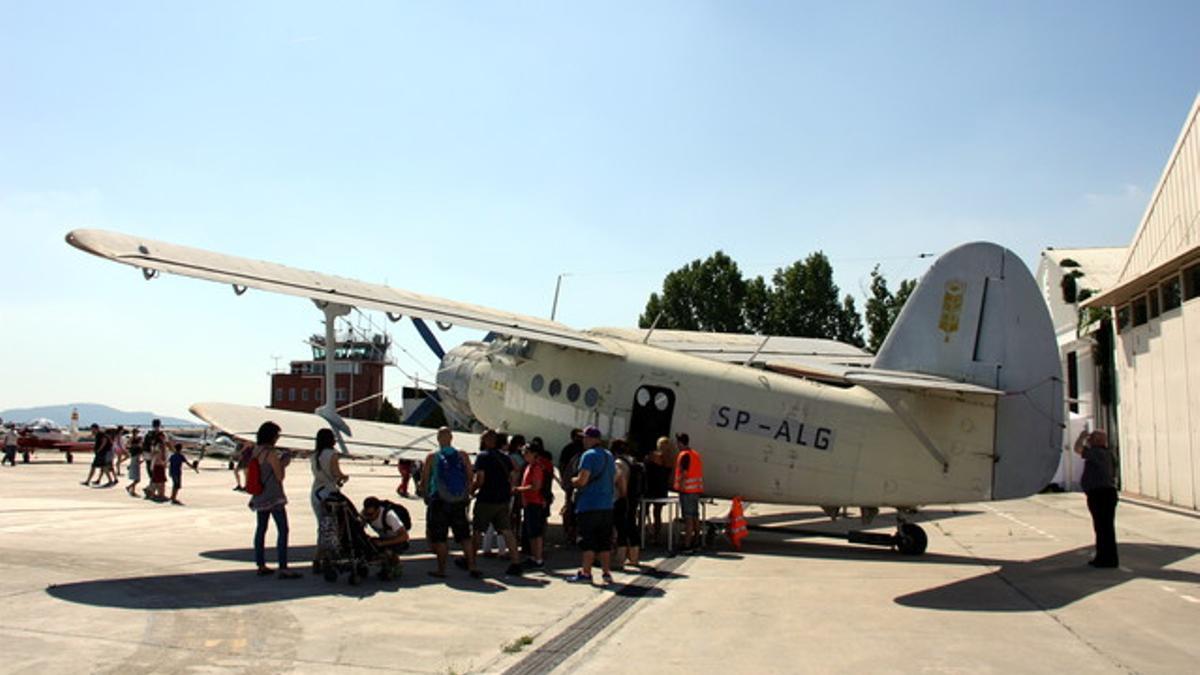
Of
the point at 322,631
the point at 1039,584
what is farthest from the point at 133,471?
the point at 1039,584

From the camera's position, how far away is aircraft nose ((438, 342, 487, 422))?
17.5 m

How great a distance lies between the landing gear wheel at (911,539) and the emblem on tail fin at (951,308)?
2682 millimetres

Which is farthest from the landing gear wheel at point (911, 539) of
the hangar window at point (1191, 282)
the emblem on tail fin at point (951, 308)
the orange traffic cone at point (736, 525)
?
the hangar window at point (1191, 282)

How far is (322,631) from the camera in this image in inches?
283

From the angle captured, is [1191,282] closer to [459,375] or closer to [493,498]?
[459,375]

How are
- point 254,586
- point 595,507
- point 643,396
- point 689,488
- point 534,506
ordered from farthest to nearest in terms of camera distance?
1. point 643,396
2. point 689,488
3. point 534,506
4. point 595,507
5. point 254,586

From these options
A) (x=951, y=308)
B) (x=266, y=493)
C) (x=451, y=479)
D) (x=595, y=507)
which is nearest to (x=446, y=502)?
(x=451, y=479)

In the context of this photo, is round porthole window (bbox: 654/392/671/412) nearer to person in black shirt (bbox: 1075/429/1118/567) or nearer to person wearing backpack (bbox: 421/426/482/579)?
person wearing backpack (bbox: 421/426/482/579)

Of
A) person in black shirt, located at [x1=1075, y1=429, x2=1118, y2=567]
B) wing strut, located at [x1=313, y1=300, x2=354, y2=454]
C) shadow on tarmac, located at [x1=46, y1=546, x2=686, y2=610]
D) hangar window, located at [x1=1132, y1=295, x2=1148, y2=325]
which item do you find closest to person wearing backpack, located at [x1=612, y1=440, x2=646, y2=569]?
shadow on tarmac, located at [x1=46, y1=546, x2=686, y2=610]

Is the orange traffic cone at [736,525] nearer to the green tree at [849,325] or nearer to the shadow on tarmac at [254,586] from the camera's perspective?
the shadow on tarmac at [254,586]

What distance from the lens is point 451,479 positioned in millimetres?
10273

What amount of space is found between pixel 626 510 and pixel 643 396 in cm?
305

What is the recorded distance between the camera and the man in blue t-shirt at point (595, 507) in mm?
10016

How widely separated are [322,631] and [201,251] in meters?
6.21
